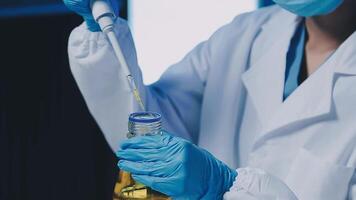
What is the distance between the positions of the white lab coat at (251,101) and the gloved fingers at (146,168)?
0.42 ft

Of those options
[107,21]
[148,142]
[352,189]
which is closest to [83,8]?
[107,21]

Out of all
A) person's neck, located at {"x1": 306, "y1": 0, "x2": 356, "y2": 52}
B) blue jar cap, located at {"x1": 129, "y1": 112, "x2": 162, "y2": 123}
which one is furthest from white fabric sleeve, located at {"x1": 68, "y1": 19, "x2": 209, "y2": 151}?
blue jar cap, located at {"x1": 129, "y1": 112, "x2": 162, "y2": 123}

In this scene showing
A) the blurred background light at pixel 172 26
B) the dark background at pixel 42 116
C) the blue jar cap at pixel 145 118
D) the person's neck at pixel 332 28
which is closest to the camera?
the blue jar cap at pixel 145 118

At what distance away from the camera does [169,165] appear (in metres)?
0.78

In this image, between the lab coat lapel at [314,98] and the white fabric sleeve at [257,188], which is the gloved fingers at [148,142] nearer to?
the white fabric sleeve at [257,188]

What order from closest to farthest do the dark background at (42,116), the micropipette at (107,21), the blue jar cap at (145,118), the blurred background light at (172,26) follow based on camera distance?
the blue jar cap at (145,118)
the micropipette at (107,21)
the dark background at (42,116)
the blurred background light at (172,26)

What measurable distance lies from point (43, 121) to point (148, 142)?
2.31ft

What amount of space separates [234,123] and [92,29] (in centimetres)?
33

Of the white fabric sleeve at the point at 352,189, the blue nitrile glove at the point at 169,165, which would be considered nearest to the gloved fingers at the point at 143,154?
the blue nitrile glove at the point at 169,165

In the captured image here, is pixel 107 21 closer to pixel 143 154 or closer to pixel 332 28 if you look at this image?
pixel 143 154

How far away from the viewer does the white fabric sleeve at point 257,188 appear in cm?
79

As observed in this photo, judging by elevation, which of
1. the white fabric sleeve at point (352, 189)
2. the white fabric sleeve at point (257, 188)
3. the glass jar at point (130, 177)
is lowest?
A: the white fabric sleeve at point (352, 189)

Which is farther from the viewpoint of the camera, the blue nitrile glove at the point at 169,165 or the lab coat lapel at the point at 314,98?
the lab coat lapel at the point at 314,98

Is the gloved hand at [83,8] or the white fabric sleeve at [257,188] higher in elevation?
the gloved hand at [83,8]
